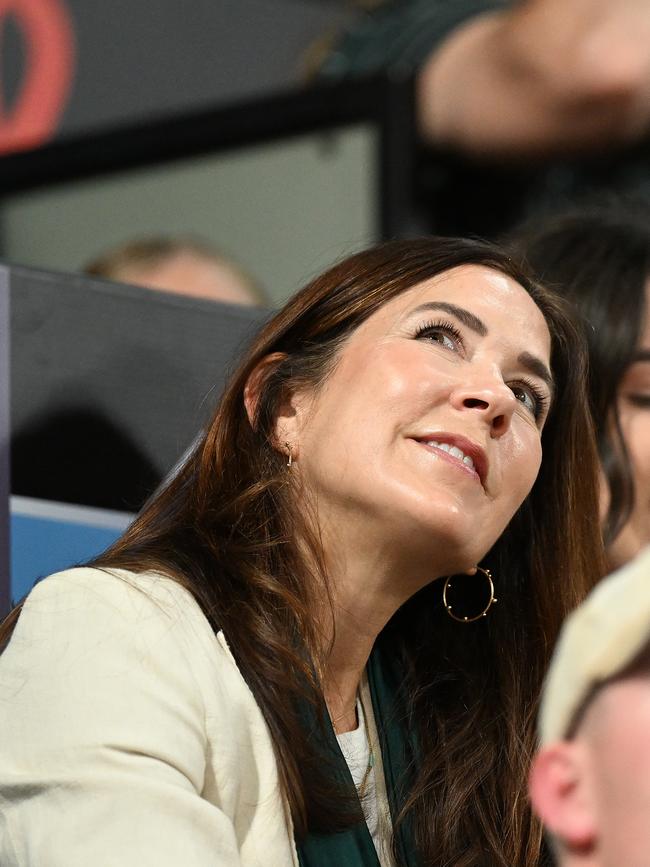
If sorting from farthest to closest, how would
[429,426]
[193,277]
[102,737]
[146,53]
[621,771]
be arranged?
[146,53] → [193,277] → [429,426] → [102,737] → [621,771]

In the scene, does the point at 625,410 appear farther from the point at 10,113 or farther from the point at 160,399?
the point at 10,113

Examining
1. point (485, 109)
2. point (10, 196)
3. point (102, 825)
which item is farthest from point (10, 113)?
point (102, 825)

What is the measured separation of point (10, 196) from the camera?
3.57 m

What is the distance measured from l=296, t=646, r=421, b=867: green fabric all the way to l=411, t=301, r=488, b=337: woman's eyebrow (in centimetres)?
47

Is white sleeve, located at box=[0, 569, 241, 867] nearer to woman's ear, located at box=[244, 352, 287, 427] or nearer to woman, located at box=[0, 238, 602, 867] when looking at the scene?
woman, located at box=[0, 238, 602, 867]

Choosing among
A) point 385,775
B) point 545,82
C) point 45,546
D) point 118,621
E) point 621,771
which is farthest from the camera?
point 545,82

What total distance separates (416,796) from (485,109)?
2385mm

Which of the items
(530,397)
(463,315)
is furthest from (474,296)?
(530,397)

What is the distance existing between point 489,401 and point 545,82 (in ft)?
7.28

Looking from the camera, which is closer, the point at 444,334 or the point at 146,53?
the point at 444,334

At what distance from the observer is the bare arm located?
367 centimetres

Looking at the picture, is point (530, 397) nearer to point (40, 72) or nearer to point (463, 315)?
point (463, 315)

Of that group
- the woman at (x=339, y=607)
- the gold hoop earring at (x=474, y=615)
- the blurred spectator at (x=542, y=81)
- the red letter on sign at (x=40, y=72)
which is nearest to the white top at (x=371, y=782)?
the woman at (x=339, y=607)

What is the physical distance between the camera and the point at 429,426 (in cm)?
173
